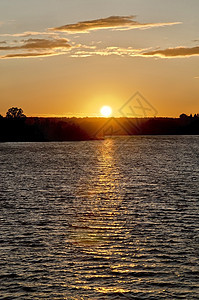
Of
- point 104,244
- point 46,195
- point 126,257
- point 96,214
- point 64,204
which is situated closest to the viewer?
point 126,257

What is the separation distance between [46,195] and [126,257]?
2713 centimetres

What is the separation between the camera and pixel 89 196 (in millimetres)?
52938

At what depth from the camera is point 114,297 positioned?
20.3 metres

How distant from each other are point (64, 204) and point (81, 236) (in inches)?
575

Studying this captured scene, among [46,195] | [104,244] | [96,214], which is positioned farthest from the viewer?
[46,195]

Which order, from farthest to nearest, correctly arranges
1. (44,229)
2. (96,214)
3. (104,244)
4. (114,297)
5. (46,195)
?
(46,195) → (96,214) → (44,229) → (104,244) → (114,297)

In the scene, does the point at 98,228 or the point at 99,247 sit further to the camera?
the point at 98,228

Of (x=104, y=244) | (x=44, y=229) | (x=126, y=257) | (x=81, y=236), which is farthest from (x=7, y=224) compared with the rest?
(x=126, y=257)

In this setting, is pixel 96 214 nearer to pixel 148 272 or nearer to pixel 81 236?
pixel 81 236

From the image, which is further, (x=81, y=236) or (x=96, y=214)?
(x=96, y=214)

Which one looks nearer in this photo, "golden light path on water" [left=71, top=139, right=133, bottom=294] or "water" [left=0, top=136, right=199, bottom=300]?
"water" [left=0, top=136, right=199, bottom=300]

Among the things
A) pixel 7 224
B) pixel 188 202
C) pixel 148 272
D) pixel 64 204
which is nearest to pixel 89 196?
pixel 64 204

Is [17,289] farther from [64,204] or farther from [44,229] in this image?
[64,204]

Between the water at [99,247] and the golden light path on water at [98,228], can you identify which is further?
the golden light path on water at [98,228]
